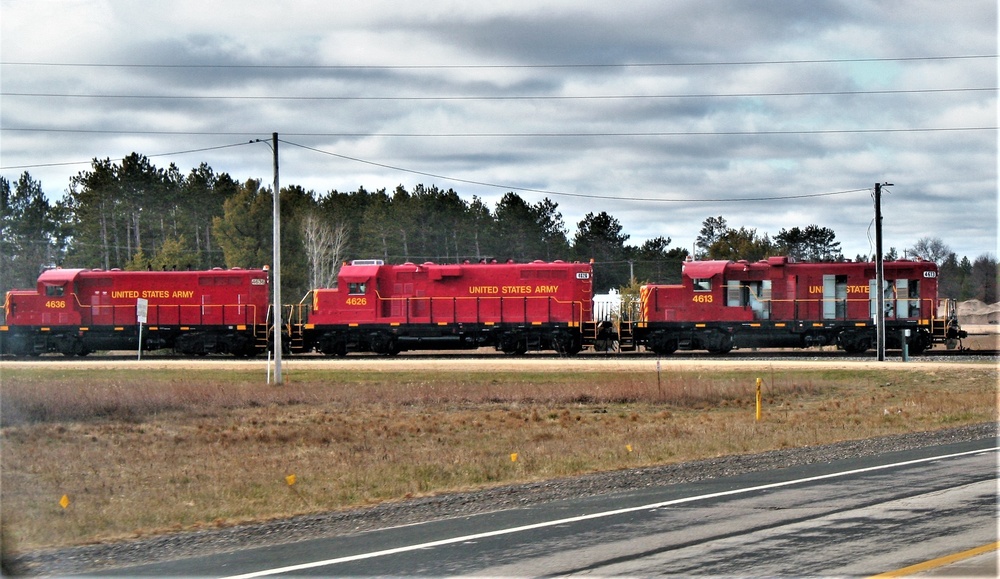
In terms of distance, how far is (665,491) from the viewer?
546 inches

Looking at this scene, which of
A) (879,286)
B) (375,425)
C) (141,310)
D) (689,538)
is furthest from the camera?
(141,310)

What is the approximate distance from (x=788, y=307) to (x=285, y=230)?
181 ft

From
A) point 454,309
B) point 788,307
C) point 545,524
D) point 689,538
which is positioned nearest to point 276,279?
point 454,309

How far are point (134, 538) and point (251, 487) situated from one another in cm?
391

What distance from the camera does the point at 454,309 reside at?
48156 millimetres

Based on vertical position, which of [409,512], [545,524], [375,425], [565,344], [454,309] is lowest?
[375,425]

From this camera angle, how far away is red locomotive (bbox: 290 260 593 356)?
4775cm

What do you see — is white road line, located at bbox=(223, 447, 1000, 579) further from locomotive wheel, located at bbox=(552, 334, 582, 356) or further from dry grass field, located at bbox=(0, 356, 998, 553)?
locomotive wheel, located at bbox=(552, 334, 582, 356)

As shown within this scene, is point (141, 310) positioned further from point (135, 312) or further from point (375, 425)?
point (375, 425)

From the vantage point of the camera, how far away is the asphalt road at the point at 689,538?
30.5ft

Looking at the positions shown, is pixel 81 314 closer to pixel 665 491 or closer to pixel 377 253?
pixel 665 491

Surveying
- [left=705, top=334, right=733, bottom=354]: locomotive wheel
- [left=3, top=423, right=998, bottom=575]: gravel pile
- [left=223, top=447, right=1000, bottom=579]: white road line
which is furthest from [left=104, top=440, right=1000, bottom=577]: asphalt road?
[left=705, top=334, right=733, bottom=354]: locomotive wheel

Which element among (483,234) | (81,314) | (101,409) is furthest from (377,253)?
(101,409)

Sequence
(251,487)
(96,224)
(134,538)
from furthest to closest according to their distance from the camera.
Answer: (96,224) < (251,487) < (134,538)
